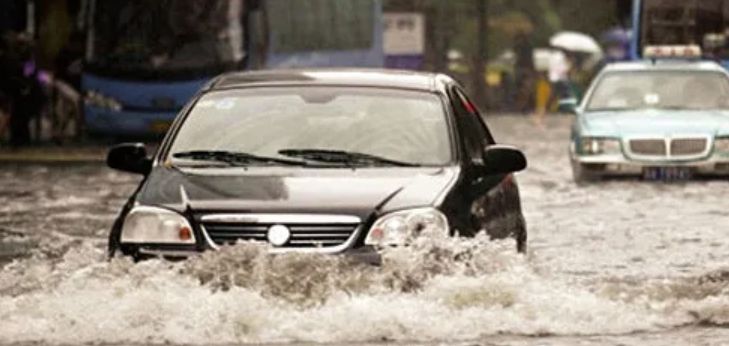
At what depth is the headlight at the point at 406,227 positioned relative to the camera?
10875mm

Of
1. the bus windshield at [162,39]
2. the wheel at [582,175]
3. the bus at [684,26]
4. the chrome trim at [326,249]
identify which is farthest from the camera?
the bus at [684,26]

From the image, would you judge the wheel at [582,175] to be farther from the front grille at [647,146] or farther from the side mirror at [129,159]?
the side mirror at [129,159]

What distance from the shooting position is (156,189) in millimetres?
11445

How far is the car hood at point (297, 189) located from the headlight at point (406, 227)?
59mm

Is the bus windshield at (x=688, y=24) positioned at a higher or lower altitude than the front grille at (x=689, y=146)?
lower

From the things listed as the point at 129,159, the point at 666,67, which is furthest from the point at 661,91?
the point at 129,159

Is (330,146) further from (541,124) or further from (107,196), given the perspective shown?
(541,124)

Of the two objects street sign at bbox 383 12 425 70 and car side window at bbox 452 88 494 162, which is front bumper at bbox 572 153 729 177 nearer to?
car side window at bbox 452 88 494 162

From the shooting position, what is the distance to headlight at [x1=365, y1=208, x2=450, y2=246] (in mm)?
10875

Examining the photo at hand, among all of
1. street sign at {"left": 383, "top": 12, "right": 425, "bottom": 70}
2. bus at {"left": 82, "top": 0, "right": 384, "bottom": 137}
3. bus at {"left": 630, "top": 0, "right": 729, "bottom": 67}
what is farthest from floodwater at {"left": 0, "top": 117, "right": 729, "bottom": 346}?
street sign at {"left": 383, "top": 12, "right": 425, "bottom": 70}

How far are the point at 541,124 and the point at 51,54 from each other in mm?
17853

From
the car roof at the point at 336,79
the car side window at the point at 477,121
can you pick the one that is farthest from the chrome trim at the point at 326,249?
the car side window at the point at 477,121

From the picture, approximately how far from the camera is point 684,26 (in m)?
39.8

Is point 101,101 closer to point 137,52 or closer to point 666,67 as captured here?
point 137,52
